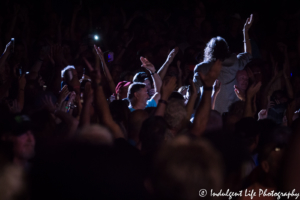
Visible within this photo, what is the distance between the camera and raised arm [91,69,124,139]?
3.01 m

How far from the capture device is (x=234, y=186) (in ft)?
6.98

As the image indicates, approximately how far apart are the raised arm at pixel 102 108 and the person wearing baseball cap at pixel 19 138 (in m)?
0.62

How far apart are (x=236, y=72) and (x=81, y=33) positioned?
429 centimetres

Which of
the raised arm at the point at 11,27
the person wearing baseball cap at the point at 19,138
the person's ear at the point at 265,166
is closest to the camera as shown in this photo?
the person's ear at the point at 265,166

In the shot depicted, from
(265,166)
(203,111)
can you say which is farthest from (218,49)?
(265,166)

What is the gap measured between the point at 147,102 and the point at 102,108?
1781mm

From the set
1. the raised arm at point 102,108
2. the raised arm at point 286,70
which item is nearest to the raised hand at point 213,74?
the raised arm at point 102,108

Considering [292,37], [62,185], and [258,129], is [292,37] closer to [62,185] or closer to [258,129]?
[258,129]

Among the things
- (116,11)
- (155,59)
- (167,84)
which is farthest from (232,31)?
(167,84)

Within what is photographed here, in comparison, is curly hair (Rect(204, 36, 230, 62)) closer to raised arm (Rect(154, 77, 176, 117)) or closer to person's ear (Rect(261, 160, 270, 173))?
raised arm (Rect(154, 77, 176, 117))

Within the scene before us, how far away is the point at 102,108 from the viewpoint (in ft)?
10.1

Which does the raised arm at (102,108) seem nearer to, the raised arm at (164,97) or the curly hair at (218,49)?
the raised arm at (164,97)

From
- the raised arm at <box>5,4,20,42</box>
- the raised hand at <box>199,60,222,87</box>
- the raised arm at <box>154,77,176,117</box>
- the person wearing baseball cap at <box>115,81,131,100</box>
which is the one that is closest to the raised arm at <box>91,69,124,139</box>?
the raised arm at <box>154,77,176,117</box>

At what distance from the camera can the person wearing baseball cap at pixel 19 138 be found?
8.34 ft
